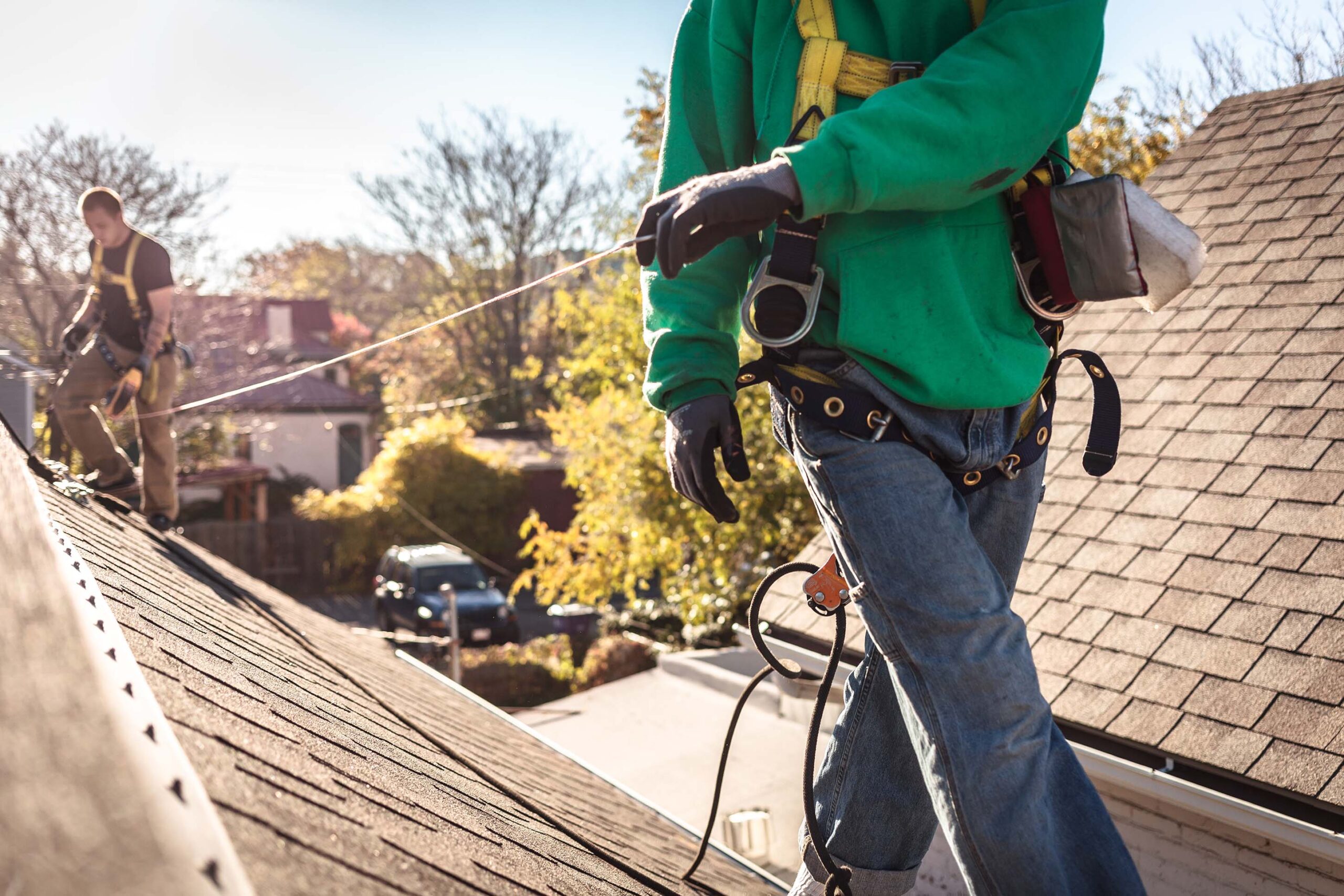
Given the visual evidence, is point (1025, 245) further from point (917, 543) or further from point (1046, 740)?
point (1046, 740)

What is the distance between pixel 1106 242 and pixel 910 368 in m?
0.35

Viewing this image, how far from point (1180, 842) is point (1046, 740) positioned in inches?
93.9

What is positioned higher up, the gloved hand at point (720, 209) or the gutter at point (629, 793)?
the gloved hand at point (720, 209)

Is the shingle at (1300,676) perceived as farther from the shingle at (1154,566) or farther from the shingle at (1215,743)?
the shingle at (1154,566)

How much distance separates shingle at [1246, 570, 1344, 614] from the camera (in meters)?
2.98

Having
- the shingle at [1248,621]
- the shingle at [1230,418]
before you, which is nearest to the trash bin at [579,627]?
the shingle at [1230,418]

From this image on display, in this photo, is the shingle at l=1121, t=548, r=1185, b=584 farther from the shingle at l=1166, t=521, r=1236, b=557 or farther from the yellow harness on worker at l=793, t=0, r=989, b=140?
the yellow harness on worker at l=793, t=0, r=989, b=140

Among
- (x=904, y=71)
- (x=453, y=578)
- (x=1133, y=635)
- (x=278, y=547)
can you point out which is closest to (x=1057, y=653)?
(x=1133, y=635)

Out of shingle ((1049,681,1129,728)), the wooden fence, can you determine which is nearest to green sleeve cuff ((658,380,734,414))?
shingle ((1049,681,1129,728))

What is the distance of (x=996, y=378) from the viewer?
5.01ft

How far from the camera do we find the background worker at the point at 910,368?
4.56 feet

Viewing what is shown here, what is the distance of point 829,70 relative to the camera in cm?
159

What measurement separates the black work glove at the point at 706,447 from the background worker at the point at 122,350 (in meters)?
4.57

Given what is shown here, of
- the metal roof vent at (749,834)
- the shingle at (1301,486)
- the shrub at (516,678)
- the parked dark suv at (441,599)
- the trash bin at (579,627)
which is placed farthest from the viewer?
the parked dark suv at (441,599)
